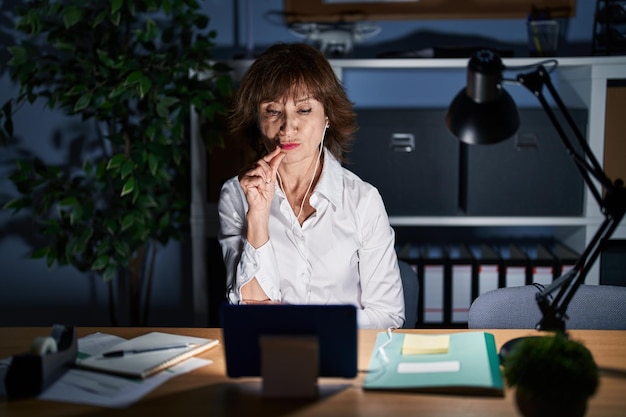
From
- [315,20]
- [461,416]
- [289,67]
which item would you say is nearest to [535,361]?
[461,416]

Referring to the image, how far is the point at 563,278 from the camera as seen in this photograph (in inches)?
52.9

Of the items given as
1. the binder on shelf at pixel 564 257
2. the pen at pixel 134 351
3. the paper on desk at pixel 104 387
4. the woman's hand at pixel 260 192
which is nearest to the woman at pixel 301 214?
the woman's hand at pixel 260 192

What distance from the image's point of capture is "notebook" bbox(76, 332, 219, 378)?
1.32m

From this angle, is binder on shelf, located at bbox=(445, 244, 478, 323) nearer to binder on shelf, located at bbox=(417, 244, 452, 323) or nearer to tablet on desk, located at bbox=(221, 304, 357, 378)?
binder on shelf, located at bbox=(417, 244, 452, 323)

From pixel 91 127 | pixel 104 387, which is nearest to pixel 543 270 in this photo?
pixel 104 387

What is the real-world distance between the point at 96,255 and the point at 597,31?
2014 mm

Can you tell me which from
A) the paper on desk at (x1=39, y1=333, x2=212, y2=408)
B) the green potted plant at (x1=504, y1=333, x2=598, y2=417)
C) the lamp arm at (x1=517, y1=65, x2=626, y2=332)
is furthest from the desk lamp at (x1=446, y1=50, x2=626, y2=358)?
the paper on desk at (x1=39, y1=333, x2=212, y2=408)

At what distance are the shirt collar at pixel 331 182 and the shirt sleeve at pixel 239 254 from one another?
0.21m

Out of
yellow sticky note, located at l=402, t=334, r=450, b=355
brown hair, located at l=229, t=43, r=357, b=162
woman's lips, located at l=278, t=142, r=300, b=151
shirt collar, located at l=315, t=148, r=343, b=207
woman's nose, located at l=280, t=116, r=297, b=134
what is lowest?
yellow sticky note, located at l=402, t=334, r=450, b=355

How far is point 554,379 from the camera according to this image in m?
1.03

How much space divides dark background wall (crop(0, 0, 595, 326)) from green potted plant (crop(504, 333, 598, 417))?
1.79m

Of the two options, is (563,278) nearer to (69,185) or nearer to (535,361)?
(535,361)

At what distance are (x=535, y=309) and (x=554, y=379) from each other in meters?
0.73

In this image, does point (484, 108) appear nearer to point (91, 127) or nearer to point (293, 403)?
point (293, 403)
